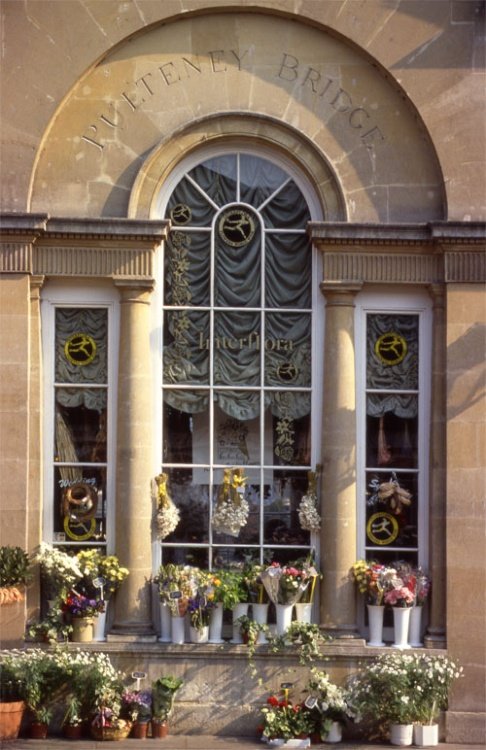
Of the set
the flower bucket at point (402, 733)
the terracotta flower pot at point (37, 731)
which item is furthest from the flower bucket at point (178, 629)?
the flower bucket at point (402, 733)

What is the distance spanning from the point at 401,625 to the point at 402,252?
14.6ft

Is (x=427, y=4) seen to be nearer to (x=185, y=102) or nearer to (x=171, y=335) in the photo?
(x=185, y=102)

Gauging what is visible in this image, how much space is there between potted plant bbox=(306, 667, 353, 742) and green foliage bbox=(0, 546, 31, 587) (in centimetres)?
357

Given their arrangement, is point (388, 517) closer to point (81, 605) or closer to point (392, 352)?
point (392, 352)

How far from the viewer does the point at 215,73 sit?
17594mm

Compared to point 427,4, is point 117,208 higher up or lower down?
lower down

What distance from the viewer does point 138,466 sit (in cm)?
Result: 1728

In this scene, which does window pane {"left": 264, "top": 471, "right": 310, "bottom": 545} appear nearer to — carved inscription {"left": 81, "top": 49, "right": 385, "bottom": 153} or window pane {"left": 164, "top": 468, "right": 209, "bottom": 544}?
window pane {"left": 164, "top": 468, "right": 209, "bottom": 544}

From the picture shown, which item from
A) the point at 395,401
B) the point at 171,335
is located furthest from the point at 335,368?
the point at 171,335

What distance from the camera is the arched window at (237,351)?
17594 millimetres

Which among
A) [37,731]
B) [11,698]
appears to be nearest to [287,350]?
[11,698]

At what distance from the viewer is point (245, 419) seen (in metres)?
17.7

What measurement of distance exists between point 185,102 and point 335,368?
12.2ft

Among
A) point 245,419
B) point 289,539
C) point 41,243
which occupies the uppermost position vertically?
point 41,243
